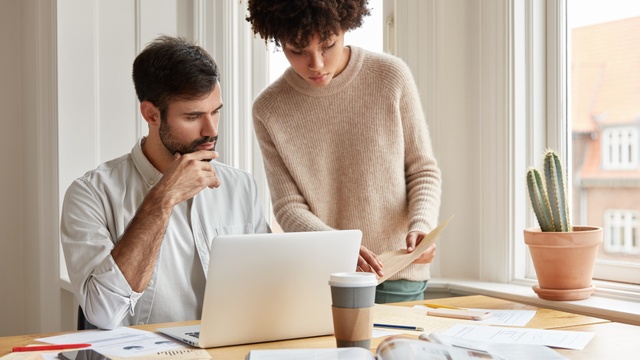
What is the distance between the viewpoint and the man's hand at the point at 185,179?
171 cm

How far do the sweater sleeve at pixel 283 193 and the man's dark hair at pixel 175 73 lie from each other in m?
0.23

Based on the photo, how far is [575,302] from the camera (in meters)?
1.93

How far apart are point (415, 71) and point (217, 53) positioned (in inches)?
42.4

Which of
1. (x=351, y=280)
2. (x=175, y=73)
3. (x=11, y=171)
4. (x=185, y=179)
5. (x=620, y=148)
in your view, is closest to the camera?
(x=351, y=280)

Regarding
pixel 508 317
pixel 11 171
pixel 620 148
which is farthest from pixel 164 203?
pixel 11 171

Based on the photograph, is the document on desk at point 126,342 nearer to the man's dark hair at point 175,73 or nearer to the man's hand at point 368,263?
the man's hand at point 368,263

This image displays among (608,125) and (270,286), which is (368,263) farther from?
(608,125)

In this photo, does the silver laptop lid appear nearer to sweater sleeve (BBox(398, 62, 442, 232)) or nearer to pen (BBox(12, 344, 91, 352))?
pen (BBox(12, 344, 91, 352))

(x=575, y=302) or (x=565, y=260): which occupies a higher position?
(x=565, y=260)

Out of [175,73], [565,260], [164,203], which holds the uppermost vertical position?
[175,73]

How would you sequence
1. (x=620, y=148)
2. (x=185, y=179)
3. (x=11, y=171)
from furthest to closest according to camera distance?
(x=11, y=171)
(x=620, y=148)
(x=185, y=179)

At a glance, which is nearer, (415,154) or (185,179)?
(185,179)

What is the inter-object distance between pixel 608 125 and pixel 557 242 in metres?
0.52

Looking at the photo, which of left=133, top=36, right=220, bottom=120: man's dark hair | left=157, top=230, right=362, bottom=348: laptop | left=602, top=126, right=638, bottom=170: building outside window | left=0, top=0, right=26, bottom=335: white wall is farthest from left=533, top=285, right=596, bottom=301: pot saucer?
left=0, top=0, right=26, bottom=335: white wall
